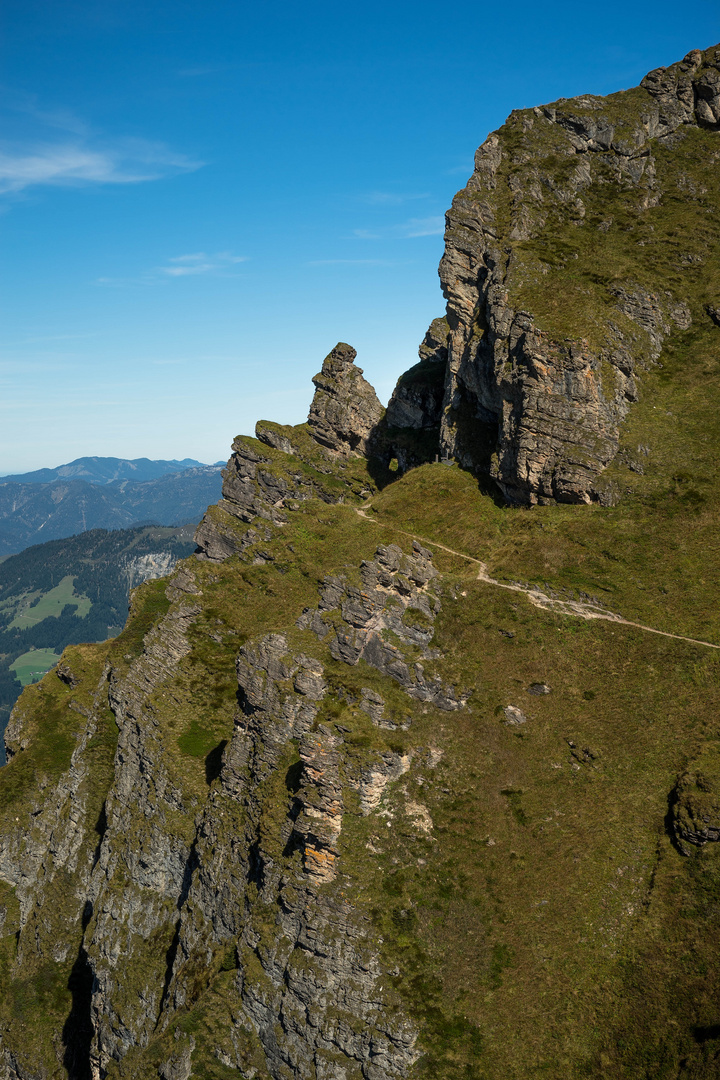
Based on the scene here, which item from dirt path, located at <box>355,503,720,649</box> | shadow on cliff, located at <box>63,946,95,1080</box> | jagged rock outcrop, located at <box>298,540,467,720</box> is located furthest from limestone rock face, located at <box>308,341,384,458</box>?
shadow on cliff, located at <box>63,946,95,1080</box>

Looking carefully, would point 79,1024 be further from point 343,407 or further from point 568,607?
point 343,407

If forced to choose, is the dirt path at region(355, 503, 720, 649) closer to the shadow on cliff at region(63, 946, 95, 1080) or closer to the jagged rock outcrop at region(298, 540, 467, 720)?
the jagged rock outcrop at region(298, 540, 467, 720)

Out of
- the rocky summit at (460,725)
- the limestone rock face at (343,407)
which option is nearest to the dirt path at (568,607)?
the rocky summit at (460,725)

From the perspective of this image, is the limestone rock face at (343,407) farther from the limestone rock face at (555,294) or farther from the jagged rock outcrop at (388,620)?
the jagged rock outcrop at (388,620)

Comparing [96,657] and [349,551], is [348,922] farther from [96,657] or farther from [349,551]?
[96,657]

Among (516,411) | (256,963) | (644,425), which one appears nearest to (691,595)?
(644,425)

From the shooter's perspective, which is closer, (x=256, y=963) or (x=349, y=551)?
(x=256, y=963)
